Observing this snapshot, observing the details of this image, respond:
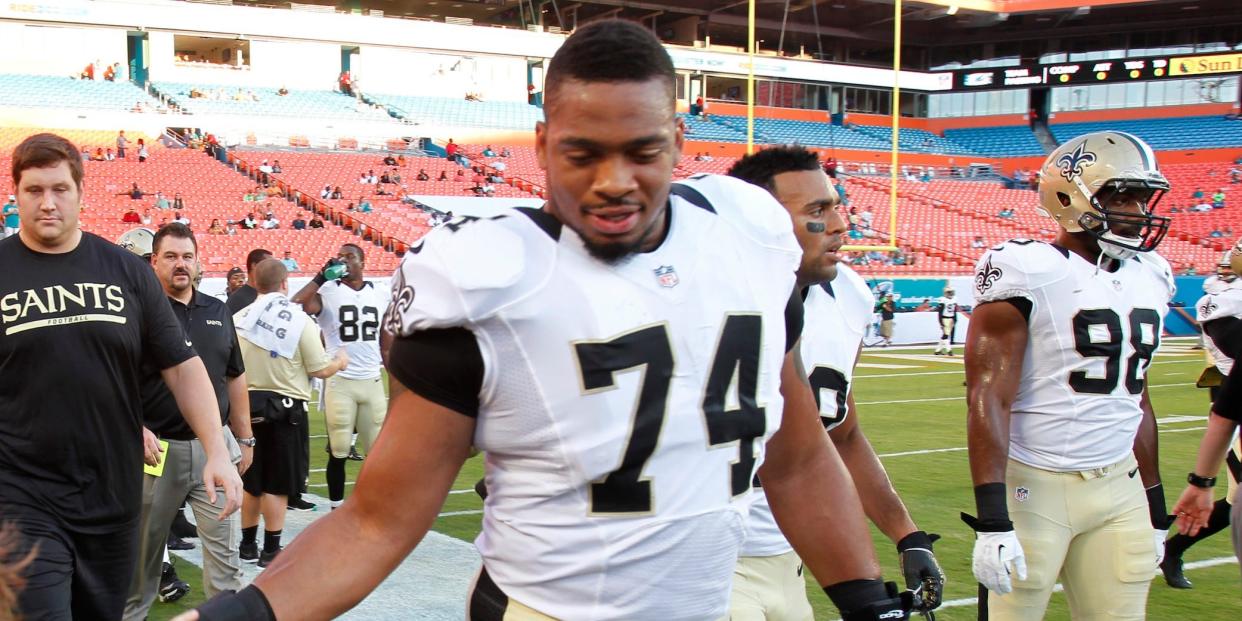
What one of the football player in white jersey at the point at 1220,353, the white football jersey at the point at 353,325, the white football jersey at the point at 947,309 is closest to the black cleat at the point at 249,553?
the white football jersey at the point at 353,325

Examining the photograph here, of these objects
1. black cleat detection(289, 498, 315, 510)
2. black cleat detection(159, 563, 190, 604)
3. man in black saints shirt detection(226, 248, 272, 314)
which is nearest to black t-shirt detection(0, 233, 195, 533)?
black cleat detection(159, 563, 190, 604)

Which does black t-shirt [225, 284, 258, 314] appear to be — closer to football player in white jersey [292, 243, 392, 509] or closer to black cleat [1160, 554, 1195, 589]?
football player in white jersey [292, 243, 392, 509]

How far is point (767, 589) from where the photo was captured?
3.18 m

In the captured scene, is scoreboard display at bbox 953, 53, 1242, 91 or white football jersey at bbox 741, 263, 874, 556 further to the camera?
scoreboard display at bbox 953, 53, 1242, 91

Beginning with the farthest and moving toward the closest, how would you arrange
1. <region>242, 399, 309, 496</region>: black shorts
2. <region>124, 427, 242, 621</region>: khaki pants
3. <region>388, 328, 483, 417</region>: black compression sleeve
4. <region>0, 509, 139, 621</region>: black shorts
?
1. <region>242, 399, 309, 496</region>: black shorts
2. <region>124, 427, 242, 621</region>: khaki pants
3. <region>0, 509, 139, 621</region>: black shorts
4. <region>388, 328, 483, 417</region>: black compression sleeve

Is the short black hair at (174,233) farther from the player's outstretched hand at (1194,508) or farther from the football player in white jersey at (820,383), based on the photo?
the player's outstretched hand at (1194,508)

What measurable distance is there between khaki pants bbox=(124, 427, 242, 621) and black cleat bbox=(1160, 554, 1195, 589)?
474 centimetres

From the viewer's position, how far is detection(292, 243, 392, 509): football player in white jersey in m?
8.07

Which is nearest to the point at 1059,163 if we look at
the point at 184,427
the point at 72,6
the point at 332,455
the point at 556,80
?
the point at 556,80

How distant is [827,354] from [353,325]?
219 inches

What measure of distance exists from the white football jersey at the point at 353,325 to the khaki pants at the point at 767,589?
5.41 metres

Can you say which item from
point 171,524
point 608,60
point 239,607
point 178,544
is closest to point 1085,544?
point 608,60

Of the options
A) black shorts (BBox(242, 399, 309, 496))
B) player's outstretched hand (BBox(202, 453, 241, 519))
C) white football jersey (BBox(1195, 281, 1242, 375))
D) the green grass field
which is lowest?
the green grass field

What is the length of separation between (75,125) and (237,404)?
98.2ft
